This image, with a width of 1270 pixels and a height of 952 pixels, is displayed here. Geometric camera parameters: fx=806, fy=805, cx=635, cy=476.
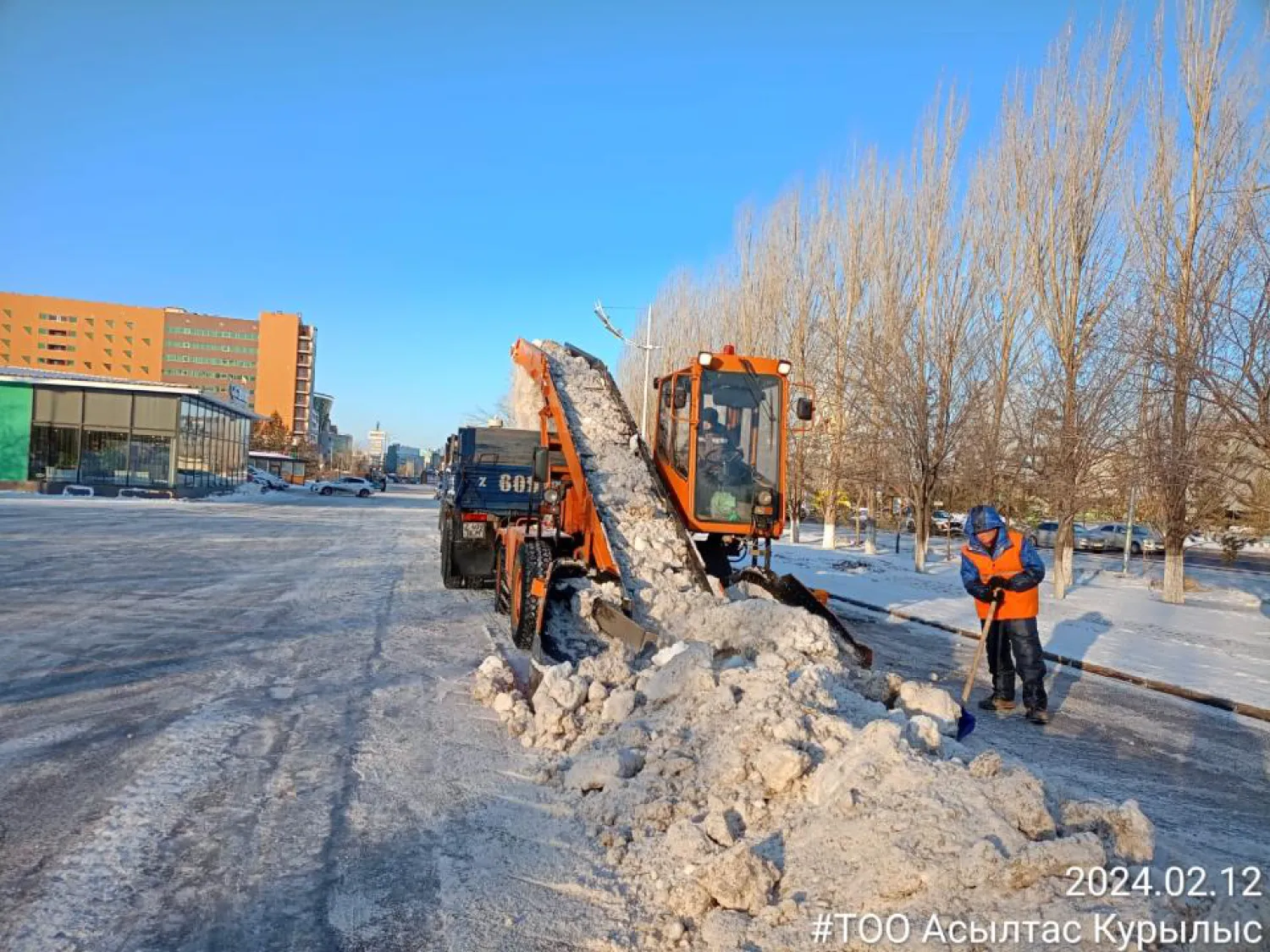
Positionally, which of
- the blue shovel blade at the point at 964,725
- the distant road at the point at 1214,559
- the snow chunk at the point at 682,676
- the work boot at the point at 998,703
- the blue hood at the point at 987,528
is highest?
the blue hood at the point at 987,528

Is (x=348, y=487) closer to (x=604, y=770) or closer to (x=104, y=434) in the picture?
(x=104, y=434)

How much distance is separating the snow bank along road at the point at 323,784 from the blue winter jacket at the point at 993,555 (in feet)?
3.96

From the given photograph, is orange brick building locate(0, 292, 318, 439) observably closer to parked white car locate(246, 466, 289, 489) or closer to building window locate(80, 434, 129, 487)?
parked white car locate(246, 466, 289, 489)

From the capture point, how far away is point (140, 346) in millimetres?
116438

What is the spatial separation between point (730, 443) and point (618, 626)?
280 centimetres

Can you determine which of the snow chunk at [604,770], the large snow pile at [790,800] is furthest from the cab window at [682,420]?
the snow chunk at [604,770]

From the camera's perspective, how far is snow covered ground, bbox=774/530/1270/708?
996cm

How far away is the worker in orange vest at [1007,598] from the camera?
7195 millimetres

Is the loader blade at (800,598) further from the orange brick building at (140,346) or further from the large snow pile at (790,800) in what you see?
the orange brick building at (140,346)

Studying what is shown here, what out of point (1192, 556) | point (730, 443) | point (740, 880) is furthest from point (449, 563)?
point (1192, 556)

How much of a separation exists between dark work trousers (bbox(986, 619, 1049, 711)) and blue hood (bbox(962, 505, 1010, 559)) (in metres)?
0.64

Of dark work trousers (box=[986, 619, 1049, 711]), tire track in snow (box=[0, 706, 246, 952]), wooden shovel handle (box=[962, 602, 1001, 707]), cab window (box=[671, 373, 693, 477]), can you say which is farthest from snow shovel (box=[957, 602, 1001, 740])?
tire track in snow (box=[0, 706, 246, 952])

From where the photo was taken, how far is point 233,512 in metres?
29.8

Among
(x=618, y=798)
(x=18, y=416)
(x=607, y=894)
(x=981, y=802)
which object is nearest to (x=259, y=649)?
(x=618, y=798)
